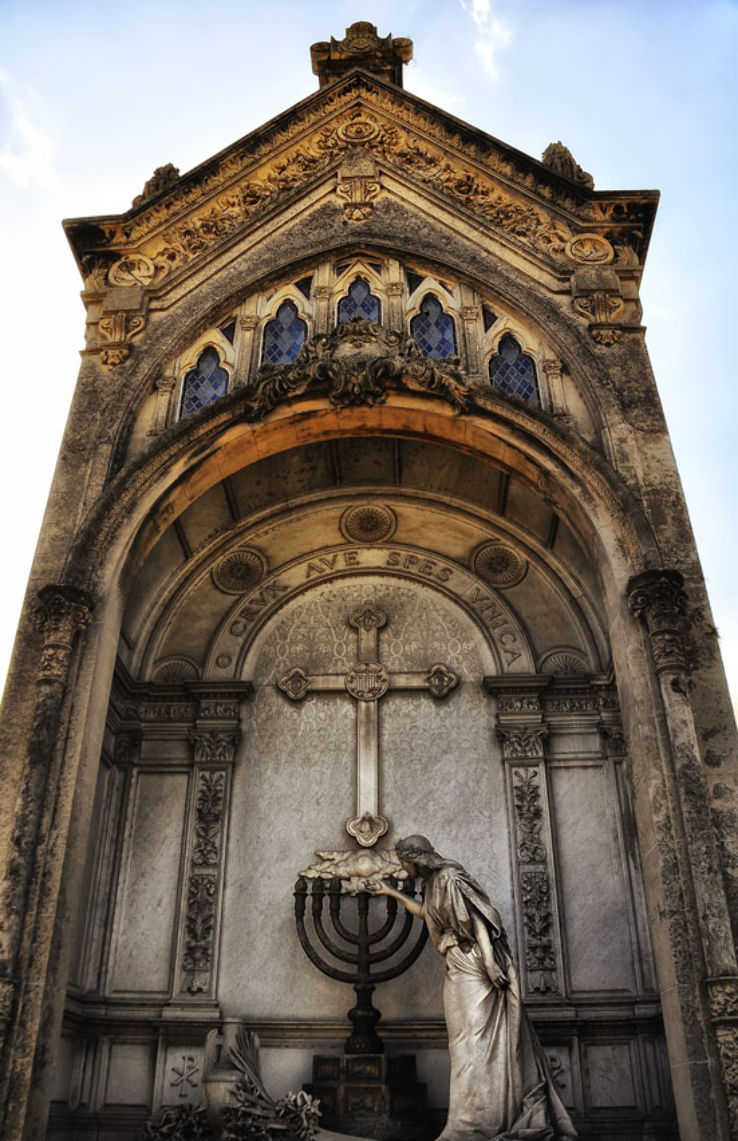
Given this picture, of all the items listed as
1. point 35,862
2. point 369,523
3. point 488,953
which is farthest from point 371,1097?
point 369,523

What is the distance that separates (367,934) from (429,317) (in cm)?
700

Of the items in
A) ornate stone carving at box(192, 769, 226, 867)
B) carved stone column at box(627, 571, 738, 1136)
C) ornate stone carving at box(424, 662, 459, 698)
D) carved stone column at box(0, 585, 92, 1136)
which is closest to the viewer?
carved stone column at box(627, 571, 738, 1136)

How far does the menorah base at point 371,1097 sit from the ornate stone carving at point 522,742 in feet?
Result: 11.3

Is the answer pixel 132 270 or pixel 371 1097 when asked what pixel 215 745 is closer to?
pixel 371 1097

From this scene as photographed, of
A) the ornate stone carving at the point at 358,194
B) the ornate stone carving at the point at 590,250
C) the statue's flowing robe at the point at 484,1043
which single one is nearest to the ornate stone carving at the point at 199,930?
the statue's flowing robe at the point at 484,1043

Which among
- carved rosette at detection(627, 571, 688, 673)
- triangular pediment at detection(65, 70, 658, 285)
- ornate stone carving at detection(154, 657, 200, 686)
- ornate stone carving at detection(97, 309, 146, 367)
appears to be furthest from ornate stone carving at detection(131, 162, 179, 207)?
carved rosette at detection(627, 571, 688, 673)

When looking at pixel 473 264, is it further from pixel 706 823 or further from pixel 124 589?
pixel 706 823

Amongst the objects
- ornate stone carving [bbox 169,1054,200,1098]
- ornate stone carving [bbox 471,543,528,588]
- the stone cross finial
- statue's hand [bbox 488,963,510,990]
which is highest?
the stone cross finial

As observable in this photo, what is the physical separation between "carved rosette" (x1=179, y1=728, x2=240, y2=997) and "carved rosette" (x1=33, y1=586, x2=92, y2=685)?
270 cm

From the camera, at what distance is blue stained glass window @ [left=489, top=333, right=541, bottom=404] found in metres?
10.6

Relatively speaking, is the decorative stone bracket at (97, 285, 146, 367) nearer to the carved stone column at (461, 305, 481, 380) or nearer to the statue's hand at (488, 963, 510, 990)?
the carved stone column at (461, 305, 481, 380)

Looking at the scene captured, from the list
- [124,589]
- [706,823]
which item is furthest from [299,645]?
[706,823]

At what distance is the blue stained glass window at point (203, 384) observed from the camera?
10859 mm

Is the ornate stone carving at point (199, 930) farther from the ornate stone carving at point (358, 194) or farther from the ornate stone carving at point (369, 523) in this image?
the ornate stone carving at point (358, 194)
